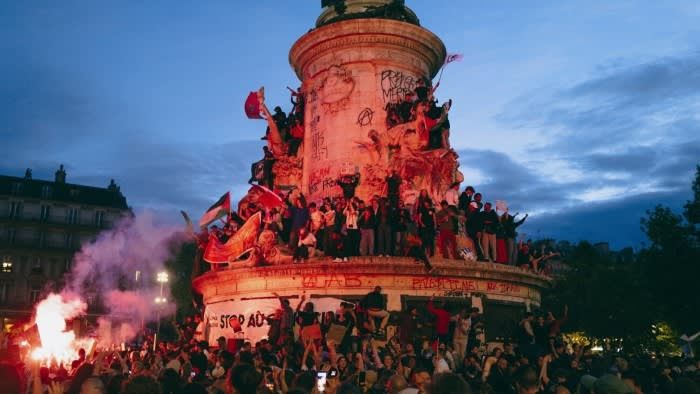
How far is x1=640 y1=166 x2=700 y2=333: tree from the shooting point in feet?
95.3

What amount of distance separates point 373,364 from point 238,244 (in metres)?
8.46

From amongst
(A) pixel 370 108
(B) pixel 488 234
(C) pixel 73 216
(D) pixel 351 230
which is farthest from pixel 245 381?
(C) pixel 73 216

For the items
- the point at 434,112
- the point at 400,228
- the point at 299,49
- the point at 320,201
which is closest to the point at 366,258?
the point at 400,228

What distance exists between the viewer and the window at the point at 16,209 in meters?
57.9

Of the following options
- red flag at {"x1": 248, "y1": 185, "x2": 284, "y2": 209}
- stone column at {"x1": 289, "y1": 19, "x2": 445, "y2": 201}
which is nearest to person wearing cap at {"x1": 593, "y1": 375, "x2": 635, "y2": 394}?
stone column at {"x1": 289, "y1": 19, "x2": 445, "y2": 201}

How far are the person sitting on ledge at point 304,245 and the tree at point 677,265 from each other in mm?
20465

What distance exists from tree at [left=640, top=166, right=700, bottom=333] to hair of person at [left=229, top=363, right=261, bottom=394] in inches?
1146

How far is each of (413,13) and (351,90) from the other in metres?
4.78

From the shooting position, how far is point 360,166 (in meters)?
21.9

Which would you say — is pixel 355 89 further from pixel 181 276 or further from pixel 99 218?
pixel 99 218

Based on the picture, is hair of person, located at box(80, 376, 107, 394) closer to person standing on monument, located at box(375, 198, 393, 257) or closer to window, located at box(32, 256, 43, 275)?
person standing on monument, located at box(375, 198, 393, 257)

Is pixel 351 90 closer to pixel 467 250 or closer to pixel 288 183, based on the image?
pixel 288 183

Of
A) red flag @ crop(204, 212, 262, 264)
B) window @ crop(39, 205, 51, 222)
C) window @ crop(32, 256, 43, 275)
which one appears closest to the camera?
red flag @ crop(204, 212, 262, 264)

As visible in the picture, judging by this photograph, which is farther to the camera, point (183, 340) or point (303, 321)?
point (183, 340)
